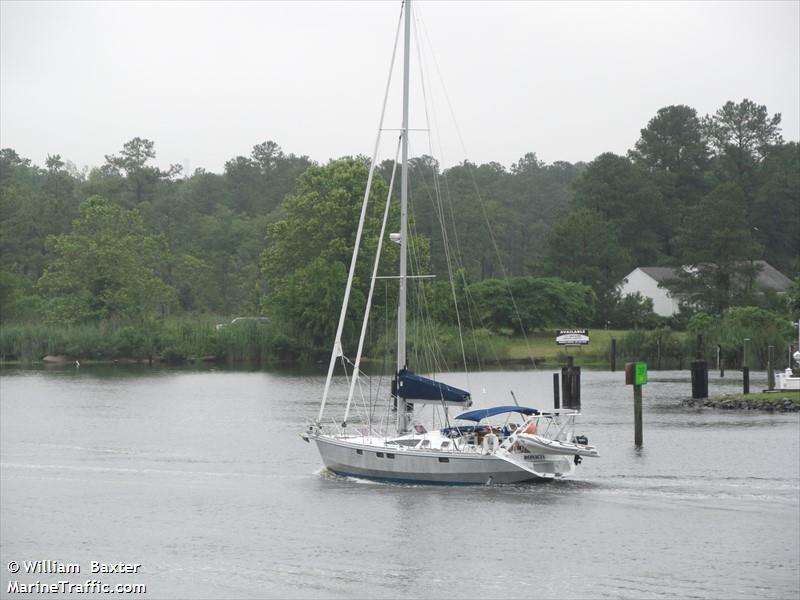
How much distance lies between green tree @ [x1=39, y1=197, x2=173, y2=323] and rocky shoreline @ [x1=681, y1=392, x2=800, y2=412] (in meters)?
66.0

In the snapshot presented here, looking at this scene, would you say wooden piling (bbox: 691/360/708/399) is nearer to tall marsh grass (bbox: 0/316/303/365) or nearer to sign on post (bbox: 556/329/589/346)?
sign on post (bbox: 556/329/589/346)

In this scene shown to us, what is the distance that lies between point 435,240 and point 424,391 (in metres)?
99.0

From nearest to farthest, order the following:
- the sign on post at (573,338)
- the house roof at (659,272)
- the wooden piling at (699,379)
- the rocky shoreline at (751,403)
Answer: the rocky shoreline at (751,403) < the wooden piling at (699,379) < the sign on post at (573,338) < the house roof at (659,272)

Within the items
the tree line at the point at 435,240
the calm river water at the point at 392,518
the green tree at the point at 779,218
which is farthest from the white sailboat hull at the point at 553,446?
the green tree at the point at 779,218

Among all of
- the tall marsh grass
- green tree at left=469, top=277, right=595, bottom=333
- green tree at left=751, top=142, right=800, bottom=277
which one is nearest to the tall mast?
the tall marsh grass

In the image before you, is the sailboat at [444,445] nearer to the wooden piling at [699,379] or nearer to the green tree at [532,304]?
the wooden piling at [699,379]

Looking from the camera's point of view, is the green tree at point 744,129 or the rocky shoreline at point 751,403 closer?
the rocky shoreline at point 751,403

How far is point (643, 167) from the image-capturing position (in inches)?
6432

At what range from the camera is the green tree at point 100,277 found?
128 metres

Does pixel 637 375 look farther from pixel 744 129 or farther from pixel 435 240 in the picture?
pixel 744 129

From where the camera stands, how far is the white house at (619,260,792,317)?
461 ft

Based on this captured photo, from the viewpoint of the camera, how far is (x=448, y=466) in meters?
44.8

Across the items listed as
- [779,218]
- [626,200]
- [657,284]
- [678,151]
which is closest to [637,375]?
[657,284]

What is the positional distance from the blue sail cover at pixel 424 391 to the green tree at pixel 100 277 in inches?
3244
